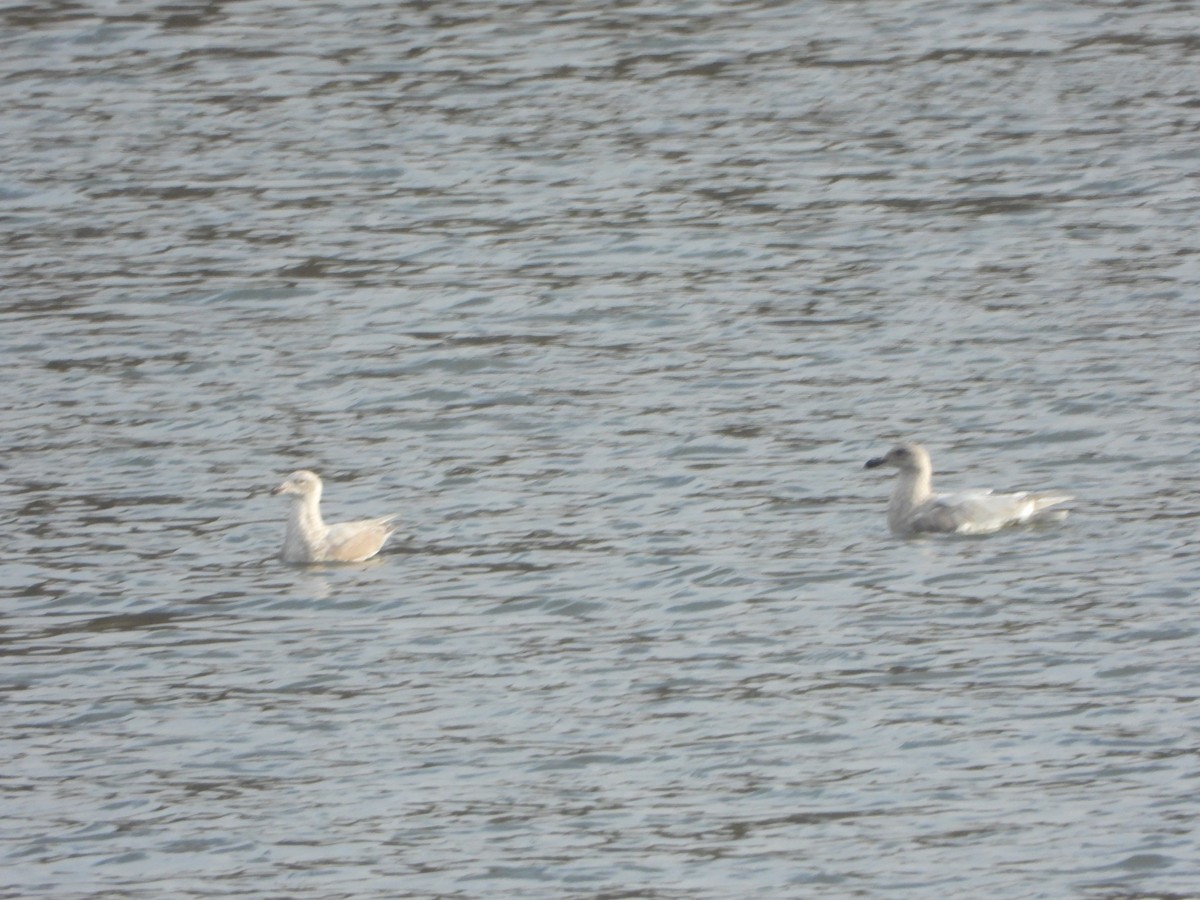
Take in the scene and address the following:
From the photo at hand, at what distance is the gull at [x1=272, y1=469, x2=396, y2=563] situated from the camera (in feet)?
48.8

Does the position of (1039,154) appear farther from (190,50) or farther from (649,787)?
(649,787)

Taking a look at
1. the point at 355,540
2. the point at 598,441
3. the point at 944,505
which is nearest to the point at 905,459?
the point at 944,505

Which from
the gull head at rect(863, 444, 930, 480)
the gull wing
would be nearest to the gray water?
the gull wing

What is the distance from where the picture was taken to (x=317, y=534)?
1498 centimetres

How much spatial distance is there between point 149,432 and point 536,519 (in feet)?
10.5

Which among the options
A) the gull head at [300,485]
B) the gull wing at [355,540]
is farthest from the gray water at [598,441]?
the gull head at [300,485]

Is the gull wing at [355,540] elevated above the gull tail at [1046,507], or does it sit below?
above

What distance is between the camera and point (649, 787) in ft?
36.7

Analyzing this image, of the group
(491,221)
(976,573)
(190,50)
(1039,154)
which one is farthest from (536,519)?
(190,50)

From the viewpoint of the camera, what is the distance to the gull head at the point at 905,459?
615 inches

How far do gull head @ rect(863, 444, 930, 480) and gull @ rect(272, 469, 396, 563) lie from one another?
2846 millimetres

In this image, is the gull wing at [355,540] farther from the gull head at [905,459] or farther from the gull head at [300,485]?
the gull head at [905,459]

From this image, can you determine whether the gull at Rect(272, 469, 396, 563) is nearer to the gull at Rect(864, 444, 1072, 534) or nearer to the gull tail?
the gull at Rect(864, 444, 1072, 534)

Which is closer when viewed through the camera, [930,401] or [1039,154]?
[930,401]
